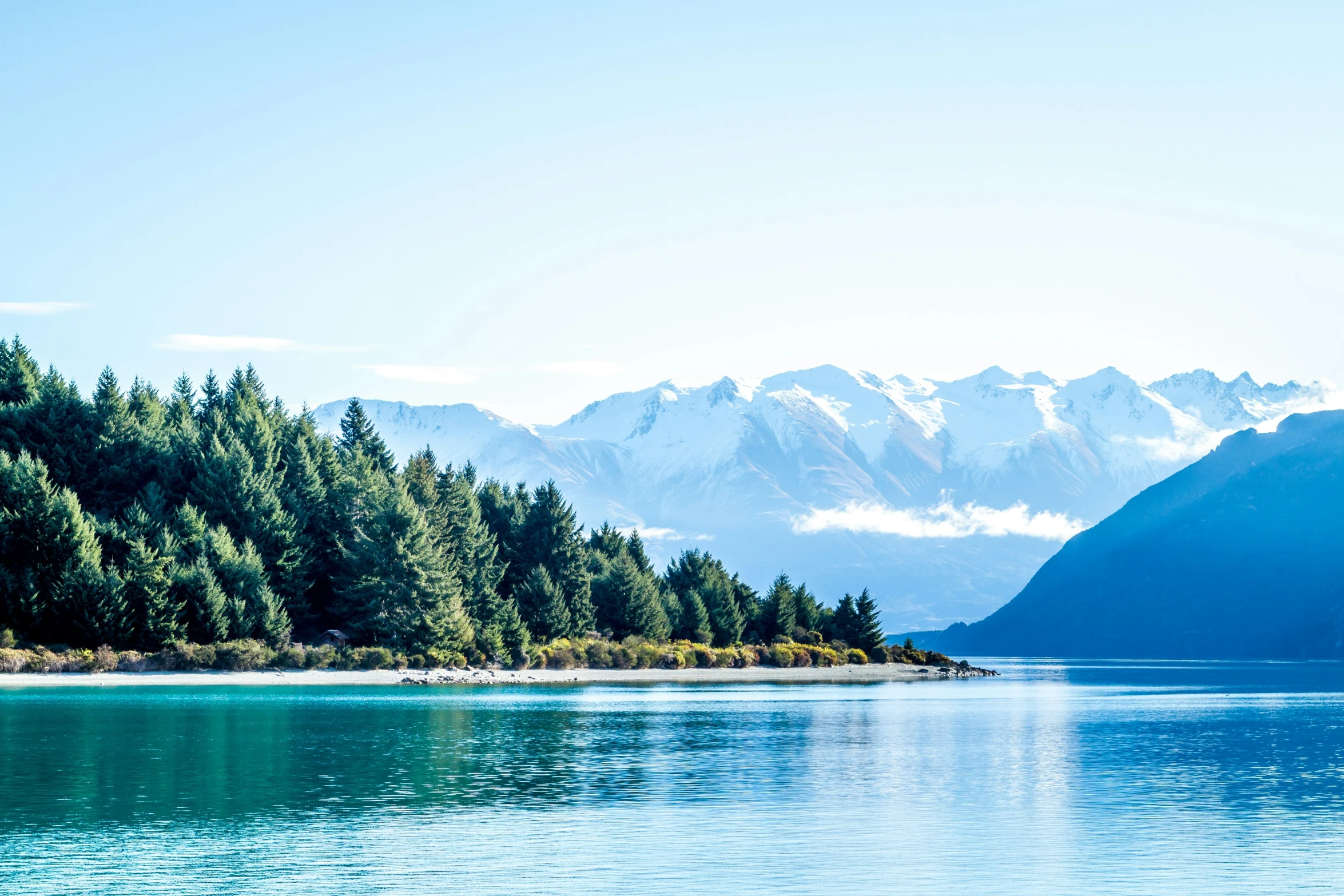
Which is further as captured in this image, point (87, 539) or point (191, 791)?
point (87, 539)

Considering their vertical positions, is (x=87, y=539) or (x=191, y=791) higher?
(x=87, y=539)

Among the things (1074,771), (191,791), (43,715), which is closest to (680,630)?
(43,715)

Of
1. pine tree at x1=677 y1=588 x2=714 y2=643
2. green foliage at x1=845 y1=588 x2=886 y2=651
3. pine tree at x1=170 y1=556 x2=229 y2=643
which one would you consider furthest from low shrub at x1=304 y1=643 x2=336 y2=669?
green foliage at x1=845 y1=588 x2=886 y2=651

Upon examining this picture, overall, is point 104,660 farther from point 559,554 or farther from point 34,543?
point 559,554

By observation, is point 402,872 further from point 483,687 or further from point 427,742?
point 483,687

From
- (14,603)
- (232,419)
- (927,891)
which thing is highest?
(232,419)

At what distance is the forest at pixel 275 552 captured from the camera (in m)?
96.6

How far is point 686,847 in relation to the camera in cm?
3011

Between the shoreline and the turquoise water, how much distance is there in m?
16.7

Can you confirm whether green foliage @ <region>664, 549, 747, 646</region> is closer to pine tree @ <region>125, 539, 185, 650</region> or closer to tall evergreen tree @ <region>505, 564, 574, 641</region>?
tall evergreen tree @ <region>505, 564, 574, 641</region>

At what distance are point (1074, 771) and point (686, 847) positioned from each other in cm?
2049

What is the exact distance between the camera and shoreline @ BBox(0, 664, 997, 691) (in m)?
87.7

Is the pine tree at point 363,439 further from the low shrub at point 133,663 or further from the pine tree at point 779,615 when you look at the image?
the low shrub at point 133,663

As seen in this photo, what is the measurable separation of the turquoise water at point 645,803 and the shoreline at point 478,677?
1673 cm
